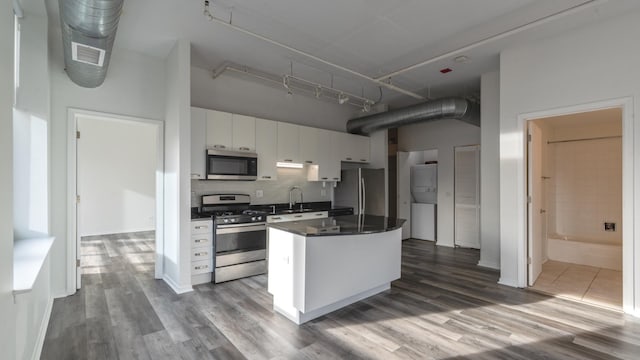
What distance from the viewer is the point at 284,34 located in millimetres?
3580

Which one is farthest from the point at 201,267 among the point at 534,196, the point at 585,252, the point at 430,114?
the point at 585,252

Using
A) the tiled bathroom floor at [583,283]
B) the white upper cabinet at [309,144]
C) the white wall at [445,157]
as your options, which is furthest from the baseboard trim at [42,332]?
the white wall at [445,157]

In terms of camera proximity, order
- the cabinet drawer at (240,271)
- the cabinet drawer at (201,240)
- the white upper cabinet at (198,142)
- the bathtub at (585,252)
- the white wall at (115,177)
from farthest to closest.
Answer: the white wall at (115,177) < the bathtub at (585,252) < the white upper cabinet at (198,142) < the cabinet drawer at (240,271) < the cabinet drawer at (201,240)

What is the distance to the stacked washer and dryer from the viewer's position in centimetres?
694

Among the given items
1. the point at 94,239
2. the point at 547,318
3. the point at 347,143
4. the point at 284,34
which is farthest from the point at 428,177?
the point at 94,239

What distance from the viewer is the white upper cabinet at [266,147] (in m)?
4.80

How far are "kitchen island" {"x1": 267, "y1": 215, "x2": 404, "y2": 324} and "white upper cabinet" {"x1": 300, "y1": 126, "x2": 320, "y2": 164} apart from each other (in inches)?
83.9

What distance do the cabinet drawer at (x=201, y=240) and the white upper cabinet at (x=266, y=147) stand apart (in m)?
1.24

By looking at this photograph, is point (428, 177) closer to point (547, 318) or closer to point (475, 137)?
point (475, 137)

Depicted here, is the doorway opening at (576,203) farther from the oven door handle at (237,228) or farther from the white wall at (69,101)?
the white wall at (69,101)

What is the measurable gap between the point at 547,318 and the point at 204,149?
4494 mm

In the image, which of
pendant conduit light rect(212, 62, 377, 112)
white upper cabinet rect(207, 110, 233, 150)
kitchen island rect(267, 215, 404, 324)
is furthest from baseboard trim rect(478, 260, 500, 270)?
white upper cabinet rect(207, 110, 233, 150)

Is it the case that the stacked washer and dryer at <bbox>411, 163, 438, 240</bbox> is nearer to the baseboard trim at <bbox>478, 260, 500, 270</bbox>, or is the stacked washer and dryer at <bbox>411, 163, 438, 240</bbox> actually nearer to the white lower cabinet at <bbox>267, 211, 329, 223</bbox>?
the baseboard trim at <bbox>478, 260, 500, 270</bbox>

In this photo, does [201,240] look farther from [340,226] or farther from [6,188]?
[6,188]
